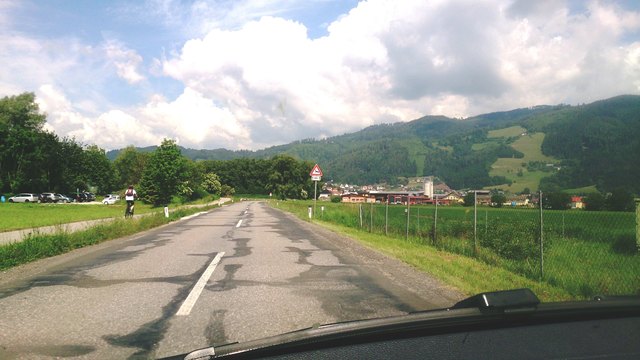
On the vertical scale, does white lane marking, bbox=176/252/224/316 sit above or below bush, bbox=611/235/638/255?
above

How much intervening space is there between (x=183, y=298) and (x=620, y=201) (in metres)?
9.51

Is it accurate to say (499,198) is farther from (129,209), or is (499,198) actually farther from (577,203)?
(129,209)

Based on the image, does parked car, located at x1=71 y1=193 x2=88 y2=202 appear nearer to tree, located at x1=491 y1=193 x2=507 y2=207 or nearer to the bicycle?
the bicycle

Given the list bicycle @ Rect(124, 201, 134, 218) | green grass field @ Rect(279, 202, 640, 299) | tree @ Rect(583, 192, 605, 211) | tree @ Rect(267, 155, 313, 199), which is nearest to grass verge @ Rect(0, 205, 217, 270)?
bicycle @ Rect(124, 201, 134, 218)

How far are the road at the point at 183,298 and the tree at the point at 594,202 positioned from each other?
4858mm

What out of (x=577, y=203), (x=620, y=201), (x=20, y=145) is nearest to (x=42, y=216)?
(x=577, y=203)

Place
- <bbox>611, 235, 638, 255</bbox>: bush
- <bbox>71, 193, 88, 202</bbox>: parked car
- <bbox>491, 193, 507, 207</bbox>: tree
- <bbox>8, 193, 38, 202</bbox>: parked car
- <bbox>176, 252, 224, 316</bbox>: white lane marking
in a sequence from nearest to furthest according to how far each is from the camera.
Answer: <bbox>176, 252, 224, 316</bbox>: white lane marking < <bbox>611, 235, 638, 255</bbox>: bush < <bbox>491, 193, 507, 207</bbox>: tree < <bbox>8, 193, 38, 202</bbox>: parked car < <bbox>71, 193, 88, 202</bbox>: parked car

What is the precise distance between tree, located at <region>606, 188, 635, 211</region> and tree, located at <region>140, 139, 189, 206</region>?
62.9 metres

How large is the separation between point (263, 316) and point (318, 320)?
710 mm

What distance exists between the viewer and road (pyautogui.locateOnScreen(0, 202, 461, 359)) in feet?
14.9

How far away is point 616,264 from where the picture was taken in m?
12.2

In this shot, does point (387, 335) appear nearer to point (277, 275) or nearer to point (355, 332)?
point (355, 332)

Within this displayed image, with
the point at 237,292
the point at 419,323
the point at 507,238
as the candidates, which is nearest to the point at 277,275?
the point at 237,292

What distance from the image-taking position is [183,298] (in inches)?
252
